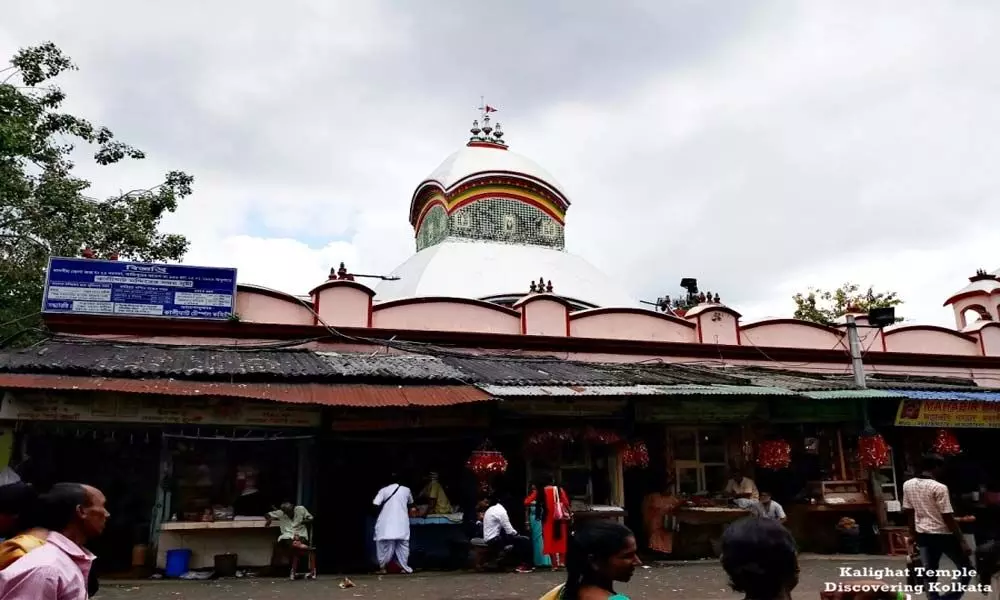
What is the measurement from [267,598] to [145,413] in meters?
3.03

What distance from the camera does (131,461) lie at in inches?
407

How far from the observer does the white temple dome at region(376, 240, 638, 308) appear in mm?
15984

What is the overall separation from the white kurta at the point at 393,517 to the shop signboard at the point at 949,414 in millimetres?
8188

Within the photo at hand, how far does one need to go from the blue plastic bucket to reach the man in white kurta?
2444 millimetres

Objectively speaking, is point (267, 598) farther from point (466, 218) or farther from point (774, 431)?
point (466, 218)

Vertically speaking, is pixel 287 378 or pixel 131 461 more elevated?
pixel 287 378

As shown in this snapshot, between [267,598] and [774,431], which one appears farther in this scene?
[774,431]

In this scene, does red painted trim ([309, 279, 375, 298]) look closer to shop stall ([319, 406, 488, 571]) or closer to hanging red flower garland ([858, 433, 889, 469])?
shop stall ([319, 406, 488, 571])

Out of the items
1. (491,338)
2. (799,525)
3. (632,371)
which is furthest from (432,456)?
(799,525)

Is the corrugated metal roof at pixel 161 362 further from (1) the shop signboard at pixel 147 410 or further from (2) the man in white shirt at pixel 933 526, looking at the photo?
(2) the man in white shirt at pixel 933 526

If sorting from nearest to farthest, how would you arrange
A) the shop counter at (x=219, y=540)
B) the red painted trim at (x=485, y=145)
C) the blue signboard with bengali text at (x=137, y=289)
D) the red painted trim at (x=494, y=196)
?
the shop counter at (x=219, y=540), the blue signboard with bengali text at (x=137, y=289), the red painted trim at (x=494, y=196), the red painted trim at (x=485, y=145)

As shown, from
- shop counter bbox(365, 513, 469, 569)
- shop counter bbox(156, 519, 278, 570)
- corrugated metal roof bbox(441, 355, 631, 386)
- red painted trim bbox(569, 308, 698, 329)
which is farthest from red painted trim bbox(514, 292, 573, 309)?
shop counter bbox(156, 519, 278, 570)

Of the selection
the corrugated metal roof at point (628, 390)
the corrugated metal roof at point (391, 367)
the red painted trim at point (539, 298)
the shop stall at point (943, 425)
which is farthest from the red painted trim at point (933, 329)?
the corrugated metal roof at point (391, 367)

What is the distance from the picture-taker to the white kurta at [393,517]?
9656 mm
